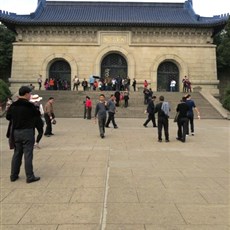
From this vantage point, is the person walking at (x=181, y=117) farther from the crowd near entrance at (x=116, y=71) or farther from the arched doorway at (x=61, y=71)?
the arched doorway at (x=61, y=71)

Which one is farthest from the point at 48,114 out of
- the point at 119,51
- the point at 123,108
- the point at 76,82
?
the point at 119,51

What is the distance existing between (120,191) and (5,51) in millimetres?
38953

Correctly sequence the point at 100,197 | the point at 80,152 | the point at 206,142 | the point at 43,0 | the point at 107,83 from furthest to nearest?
the point at 43,0 < the point at 107,83 < the point at 206,142 < the point at 80,152 < the point at 100,197

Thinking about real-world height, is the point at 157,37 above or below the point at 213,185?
above

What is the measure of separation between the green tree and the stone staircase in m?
14.6

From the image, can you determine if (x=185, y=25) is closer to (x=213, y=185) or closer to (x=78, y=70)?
(x=78, y=70)

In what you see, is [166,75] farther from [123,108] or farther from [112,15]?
[123,108]

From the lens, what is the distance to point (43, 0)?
38062 millimetres

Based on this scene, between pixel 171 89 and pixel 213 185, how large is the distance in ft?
91.9

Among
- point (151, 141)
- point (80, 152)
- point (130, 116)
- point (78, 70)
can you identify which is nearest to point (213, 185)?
point (80, 152)

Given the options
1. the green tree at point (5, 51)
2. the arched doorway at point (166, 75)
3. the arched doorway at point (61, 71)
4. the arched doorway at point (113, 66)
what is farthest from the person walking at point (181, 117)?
the green tree at point (5, 51)

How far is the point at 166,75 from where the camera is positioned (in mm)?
34562

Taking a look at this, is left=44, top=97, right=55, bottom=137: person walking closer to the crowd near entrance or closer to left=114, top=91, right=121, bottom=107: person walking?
left=114, top=91, right=121, bottom=107: person walking

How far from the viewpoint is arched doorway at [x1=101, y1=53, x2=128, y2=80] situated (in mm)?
34625
